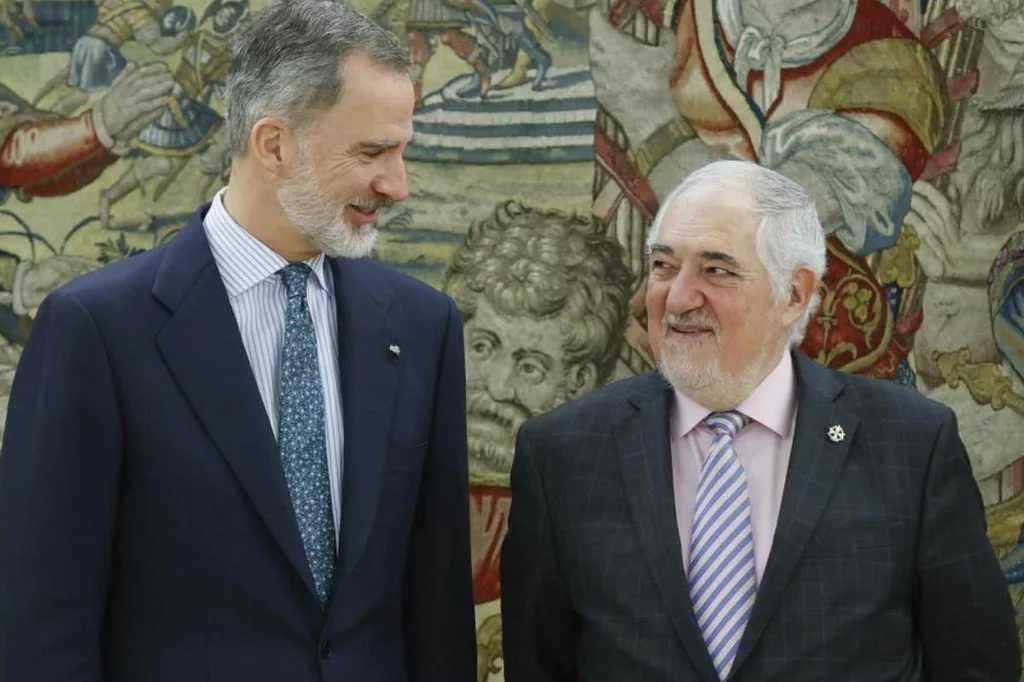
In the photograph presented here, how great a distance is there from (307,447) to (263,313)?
0.30m

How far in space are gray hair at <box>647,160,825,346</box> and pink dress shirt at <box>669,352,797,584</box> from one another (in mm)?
226

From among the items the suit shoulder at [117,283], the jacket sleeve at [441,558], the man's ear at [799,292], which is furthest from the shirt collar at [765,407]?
the suit shoulder at [117,283]

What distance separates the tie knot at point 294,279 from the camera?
10.4 feet

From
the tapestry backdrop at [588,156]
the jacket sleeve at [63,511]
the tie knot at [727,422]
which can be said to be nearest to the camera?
the jacket sleeve at [63,511]

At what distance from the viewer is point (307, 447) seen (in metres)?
3.12

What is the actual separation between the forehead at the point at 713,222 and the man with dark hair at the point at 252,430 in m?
0.62

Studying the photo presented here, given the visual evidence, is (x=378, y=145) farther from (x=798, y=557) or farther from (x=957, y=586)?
(x=957, y=586)

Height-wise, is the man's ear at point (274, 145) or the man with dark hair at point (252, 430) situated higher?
the man's ear at point (274, 145)

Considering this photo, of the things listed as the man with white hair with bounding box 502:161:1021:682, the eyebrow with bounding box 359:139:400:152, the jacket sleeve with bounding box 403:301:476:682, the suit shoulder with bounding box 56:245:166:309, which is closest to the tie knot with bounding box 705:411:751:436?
the man with white hair with bounding box 502:161:1021:682

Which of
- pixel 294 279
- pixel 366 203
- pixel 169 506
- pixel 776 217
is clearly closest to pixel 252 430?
pixel 169 506

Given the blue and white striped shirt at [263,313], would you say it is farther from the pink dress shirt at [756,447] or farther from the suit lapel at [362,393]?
the pink dress shirt at [756,447]

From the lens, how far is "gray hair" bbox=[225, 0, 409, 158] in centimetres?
311

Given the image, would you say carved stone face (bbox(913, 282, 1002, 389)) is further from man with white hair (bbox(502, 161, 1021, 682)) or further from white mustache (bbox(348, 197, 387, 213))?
white mustache (bbox(348, 197, 387, 213))

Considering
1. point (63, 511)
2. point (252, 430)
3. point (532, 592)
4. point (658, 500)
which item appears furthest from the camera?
point (532, 592)
